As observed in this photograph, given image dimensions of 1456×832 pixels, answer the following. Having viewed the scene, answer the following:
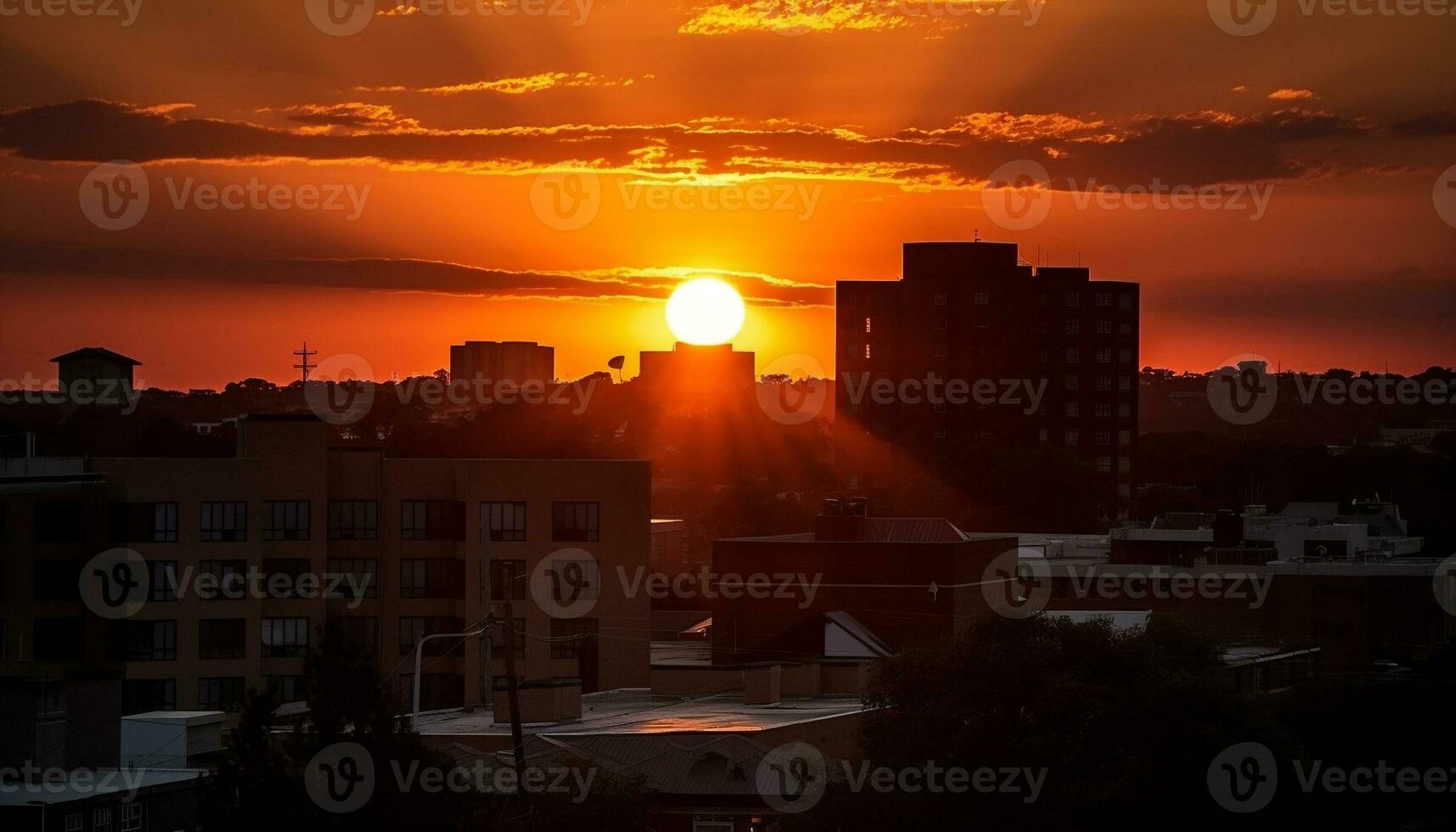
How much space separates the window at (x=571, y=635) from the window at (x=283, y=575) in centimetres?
1019

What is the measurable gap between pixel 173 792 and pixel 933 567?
39.7 meters

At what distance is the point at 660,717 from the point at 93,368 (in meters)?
87.9

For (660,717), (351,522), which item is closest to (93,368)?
(351,522)

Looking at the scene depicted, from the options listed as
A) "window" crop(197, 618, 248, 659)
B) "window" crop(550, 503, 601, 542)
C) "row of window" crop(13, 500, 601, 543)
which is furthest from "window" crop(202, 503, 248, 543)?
"window" crop(550, 503, 601, 542)

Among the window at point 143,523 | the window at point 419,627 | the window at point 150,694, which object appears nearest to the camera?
the window at point 150,694

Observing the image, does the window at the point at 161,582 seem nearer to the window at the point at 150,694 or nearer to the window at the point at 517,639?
the window at the point at 150,694

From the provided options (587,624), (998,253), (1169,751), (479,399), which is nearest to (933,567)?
(587,624)

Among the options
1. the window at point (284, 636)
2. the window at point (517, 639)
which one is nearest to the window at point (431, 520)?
the window at point (517, 639)

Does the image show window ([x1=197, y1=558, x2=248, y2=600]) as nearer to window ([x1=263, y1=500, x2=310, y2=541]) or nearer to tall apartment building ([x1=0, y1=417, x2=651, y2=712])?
tall apartment building ([x1=0, y1=417, x2=651, y2=712])

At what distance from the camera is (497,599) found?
74.9m

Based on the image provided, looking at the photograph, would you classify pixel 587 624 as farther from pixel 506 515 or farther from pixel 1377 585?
pixel 1377 585

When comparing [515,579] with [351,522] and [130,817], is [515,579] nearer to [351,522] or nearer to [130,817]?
[351,522]

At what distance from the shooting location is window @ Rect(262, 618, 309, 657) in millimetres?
73438

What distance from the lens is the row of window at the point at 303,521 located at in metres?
72.4
